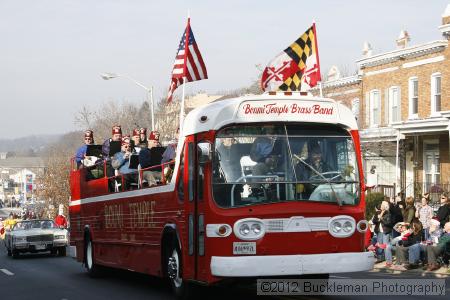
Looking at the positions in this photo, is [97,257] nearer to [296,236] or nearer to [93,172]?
[93,172]

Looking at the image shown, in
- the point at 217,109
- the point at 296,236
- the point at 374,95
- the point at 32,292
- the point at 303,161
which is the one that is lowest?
the point at 32,292

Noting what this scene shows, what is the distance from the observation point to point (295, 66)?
19281 millimetres

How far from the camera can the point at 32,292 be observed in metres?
16.0

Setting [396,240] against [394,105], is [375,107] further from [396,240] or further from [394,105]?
[396,240]

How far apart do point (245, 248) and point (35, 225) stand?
20.4m

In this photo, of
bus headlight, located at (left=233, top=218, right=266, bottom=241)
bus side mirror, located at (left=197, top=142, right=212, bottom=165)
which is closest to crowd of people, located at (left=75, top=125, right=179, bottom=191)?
bus side mirror, located at (left=197, top=142, right=212, bottom=165)

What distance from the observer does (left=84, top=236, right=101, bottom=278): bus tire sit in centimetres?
1967

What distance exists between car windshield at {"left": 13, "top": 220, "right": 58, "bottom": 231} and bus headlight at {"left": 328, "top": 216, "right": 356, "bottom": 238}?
19934mm

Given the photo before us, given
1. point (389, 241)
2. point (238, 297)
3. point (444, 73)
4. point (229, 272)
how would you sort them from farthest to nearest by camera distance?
point (444, 73), point (389, 241), point (238, 297), point (229, 272)

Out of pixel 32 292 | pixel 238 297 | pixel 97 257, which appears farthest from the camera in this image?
pixel 97 257

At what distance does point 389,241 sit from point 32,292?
9532mm

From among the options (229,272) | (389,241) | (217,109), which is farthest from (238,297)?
(389,241)

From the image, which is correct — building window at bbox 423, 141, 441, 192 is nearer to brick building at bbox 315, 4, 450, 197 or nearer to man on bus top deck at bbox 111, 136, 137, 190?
brick building at bbox 315, 4, 450, 197

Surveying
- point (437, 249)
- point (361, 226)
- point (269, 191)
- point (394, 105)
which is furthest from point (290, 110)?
point (394, 105)
